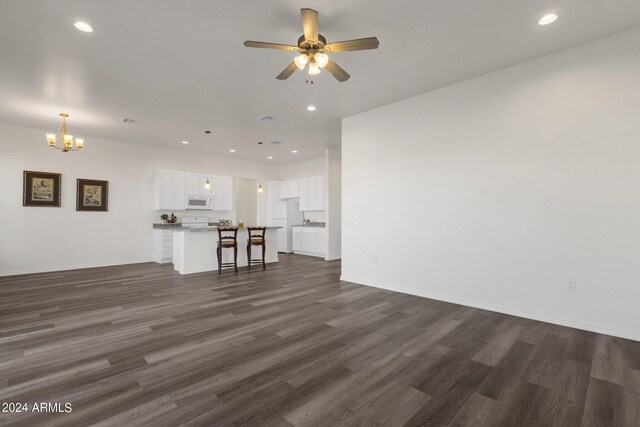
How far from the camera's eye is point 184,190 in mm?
7633

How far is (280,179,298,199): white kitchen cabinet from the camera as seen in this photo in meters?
9.23

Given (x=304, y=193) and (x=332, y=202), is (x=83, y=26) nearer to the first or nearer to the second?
(x=332, y=202)

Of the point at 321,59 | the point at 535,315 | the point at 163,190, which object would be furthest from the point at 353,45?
the point at 163,190

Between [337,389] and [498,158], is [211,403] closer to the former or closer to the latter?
[337,389]

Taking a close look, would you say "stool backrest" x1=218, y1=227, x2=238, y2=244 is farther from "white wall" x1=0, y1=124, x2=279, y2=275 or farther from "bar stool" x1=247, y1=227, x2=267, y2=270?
"white wall" x1=0, y1=124, x2=279, y2=275

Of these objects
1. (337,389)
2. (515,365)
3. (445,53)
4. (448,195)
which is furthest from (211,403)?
(445,53)

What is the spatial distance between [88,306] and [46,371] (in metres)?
1.82

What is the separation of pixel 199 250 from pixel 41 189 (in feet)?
11.9

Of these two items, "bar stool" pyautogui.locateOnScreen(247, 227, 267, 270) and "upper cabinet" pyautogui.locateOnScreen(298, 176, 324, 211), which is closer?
"bar stool" pyautogui.locateOnScreen(247, 227, 267, 270)

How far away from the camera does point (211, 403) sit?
6.00 feet

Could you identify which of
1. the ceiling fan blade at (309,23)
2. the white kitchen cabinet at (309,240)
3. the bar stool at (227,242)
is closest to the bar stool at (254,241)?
the bar stool at (227,242)

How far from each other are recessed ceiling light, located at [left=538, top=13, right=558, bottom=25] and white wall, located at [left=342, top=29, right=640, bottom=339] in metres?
0.76

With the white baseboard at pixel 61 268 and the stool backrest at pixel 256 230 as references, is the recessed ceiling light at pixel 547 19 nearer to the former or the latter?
the stool backrest at pixel 256 230

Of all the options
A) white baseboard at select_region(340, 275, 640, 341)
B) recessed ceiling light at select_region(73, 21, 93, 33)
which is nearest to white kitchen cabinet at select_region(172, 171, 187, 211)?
recessed ceiling light at select_region(73, 21, 93, 33)
